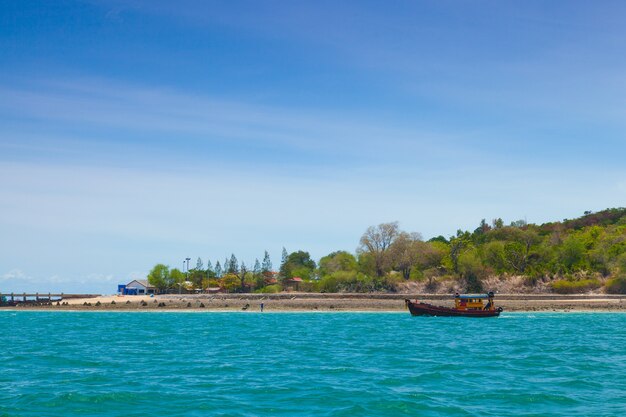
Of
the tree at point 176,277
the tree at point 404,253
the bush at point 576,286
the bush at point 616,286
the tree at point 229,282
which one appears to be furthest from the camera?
the tree at point 176,277

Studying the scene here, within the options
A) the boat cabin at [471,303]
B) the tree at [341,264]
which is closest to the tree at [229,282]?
the tree at [341,264]

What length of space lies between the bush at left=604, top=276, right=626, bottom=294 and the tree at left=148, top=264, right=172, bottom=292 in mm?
92601

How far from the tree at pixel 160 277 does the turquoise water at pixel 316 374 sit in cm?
9475

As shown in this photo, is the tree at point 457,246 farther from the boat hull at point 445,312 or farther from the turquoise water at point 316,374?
the turquoise water at point 316,374

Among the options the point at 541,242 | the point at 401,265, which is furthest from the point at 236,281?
the point at 541,242

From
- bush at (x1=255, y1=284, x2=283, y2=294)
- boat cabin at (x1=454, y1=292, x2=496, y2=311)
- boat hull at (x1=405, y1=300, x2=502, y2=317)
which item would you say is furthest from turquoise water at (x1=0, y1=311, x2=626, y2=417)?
bush at (x1=255, y1=284, x2=283, y2=294)

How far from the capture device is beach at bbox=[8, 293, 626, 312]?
9300 cm

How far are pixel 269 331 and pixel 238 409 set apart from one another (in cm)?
3495

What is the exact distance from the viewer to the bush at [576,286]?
349 feet

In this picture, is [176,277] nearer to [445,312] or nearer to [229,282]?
[229,282]

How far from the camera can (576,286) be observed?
106750 millimetres

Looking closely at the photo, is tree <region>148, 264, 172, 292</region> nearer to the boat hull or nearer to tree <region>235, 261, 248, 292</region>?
tree <region>235, 261, 248, 292</region>

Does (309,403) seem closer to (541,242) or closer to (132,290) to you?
(541,242)

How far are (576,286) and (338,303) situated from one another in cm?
4007
